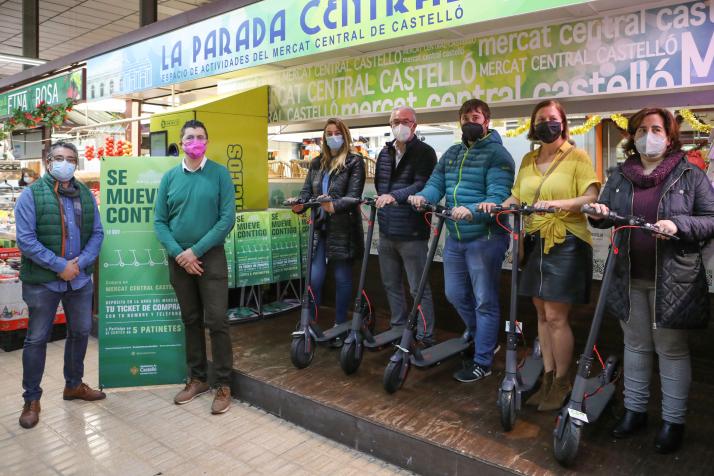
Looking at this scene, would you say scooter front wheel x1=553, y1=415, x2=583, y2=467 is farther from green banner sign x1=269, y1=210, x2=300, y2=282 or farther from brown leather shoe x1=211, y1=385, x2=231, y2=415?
green banner sign x1=269, y1=210, x2=300, y2=282

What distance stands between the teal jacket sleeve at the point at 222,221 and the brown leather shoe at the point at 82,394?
52.8 inches

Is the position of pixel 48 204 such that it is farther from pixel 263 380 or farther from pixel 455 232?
pixel 455 232

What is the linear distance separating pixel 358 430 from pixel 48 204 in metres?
2.34

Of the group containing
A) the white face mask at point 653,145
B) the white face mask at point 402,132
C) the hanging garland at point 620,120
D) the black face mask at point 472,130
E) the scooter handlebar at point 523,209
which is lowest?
the scooter handlebar at point 523,209

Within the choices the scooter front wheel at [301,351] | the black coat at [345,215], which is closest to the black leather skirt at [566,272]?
the black coat at [345,215]

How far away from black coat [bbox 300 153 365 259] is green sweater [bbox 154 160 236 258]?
67 cm

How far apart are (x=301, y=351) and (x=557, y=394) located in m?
1.69

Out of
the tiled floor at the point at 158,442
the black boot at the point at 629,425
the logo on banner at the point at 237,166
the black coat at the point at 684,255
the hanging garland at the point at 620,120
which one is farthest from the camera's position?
the logo on banner at the point at 237,166

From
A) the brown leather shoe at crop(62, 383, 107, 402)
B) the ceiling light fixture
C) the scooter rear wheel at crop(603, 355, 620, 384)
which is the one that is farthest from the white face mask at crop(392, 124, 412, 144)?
the ceiling light fixture

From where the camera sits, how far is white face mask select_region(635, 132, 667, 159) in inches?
97.0

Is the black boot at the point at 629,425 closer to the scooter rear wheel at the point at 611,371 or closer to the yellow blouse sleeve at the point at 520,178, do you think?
the scooter rear wheel at the point at 611,371

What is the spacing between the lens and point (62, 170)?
11.1ft

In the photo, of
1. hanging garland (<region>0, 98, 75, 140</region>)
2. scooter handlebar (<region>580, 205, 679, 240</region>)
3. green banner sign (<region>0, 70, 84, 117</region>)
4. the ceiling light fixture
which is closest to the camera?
scooter handlebar (<region>580, 205, 679, 240</region>)

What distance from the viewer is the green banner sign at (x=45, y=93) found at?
6277 millimetres
